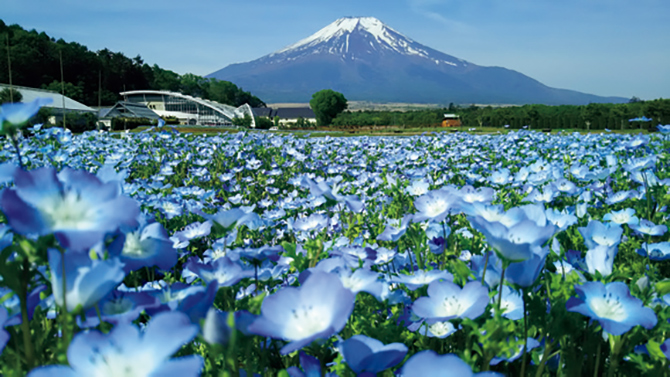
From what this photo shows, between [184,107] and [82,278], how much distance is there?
88595mm

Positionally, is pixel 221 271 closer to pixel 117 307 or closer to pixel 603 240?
pixel 117 307

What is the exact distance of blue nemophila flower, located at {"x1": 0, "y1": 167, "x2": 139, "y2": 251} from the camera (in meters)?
0.54

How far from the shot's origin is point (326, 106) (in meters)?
96.9

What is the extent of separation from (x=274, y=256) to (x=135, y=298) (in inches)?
15.6

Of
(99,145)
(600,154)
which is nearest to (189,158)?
(99,145)

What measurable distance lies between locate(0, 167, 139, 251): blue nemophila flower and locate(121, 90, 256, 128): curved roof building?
82282 mm

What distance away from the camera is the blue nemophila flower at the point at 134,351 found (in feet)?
1.73

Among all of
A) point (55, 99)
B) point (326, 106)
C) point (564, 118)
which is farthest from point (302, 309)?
point (326, 106)

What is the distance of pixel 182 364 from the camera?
523 mm

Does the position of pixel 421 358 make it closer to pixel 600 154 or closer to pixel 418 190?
pixel 418 190

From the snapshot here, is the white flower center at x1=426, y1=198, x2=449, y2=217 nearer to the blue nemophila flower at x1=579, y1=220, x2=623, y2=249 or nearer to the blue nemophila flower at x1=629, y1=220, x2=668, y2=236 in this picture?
the blue nemophila flower at x1=579, y1=220, x2=623, y2=249

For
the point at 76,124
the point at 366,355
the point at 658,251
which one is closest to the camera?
the point at 366,355

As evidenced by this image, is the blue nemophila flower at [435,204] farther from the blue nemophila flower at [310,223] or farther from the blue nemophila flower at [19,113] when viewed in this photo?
the blue nemophila flower at [19,113]

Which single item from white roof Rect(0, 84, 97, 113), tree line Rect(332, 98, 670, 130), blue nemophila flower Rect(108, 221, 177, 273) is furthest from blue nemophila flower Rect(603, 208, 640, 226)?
white roof Rect(0, 84, 97, 113)
